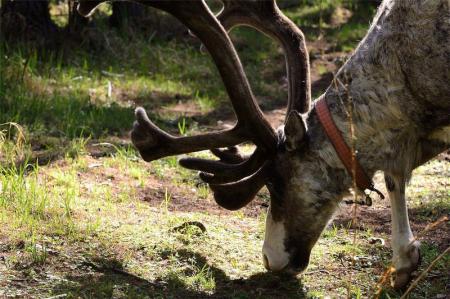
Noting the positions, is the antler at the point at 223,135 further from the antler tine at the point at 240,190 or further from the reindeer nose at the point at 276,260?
the reindeer nose at the point at 276,260

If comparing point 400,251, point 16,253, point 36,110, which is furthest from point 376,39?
point 36,110

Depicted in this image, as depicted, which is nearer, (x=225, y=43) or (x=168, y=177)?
(x=225, y=43)

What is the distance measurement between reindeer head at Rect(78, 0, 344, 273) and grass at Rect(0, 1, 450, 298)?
1.00 ft

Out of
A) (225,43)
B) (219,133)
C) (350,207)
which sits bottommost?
(350,207)

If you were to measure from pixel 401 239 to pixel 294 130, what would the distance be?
0.98m

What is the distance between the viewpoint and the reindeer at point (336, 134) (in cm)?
474

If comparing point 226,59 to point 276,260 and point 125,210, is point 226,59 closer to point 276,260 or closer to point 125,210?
point 276,260

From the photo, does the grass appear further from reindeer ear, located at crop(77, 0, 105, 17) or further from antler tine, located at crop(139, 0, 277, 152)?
reindeer ear, located at crop(77, 0, 105, 17)

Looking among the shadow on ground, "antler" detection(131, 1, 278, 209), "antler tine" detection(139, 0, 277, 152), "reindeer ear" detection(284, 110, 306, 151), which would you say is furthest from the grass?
"antler tine" detection(139, 0, 277, 152)

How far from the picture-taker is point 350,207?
6383mm

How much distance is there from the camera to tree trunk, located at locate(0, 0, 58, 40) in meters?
9.43

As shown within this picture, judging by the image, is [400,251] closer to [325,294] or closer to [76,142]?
[325,294]

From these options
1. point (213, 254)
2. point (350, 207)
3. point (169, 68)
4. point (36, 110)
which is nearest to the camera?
point (213, 254)

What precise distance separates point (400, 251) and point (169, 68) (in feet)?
Result: 17.9
